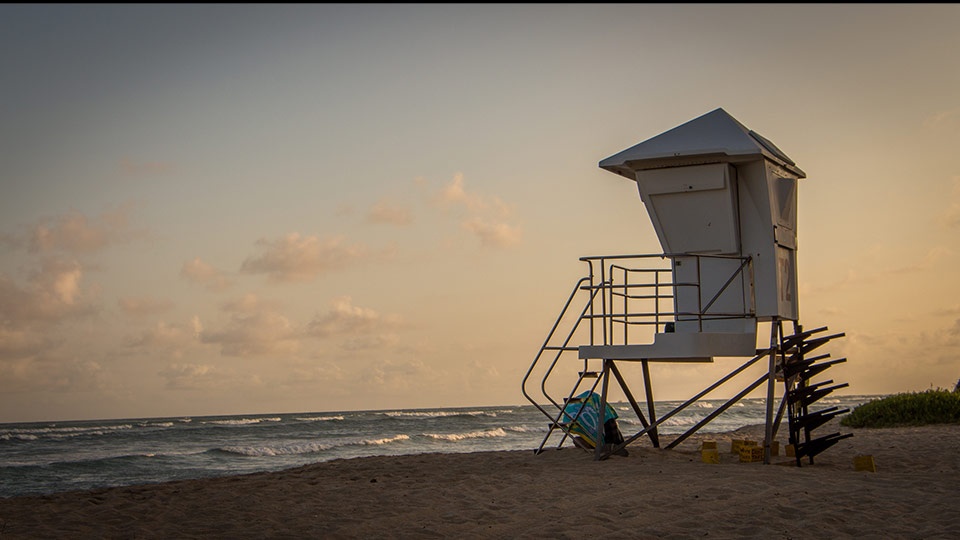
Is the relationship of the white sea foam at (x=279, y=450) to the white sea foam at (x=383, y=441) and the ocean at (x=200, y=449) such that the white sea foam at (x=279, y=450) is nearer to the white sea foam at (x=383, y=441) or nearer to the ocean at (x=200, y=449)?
the ocean at (x=200, y=449)

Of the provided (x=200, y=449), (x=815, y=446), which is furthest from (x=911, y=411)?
(x=200, y=449)

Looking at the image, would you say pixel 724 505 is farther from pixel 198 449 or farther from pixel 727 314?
pixel 198 449

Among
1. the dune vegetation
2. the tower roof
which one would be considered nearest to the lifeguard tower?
the tower roof

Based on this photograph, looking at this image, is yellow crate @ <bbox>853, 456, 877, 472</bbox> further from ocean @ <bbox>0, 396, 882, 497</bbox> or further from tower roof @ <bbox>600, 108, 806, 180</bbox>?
ocean @ <bbox>0, 396, 882, 497</bbox>

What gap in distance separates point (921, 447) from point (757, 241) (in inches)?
198

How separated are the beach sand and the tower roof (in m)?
4.51

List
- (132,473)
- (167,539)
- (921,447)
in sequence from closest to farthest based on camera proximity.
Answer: (167,539) → (921,447) → (132,473)

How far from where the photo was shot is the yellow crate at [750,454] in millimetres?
13547

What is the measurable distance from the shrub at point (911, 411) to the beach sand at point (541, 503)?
8136 millimetres

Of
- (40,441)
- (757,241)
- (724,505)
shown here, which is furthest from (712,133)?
(40,441)

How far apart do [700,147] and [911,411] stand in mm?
11938

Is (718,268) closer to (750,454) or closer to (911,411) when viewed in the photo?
(750,454)

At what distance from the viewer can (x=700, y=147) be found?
13625 millimetres

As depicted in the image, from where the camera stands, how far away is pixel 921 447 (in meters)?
15.4
